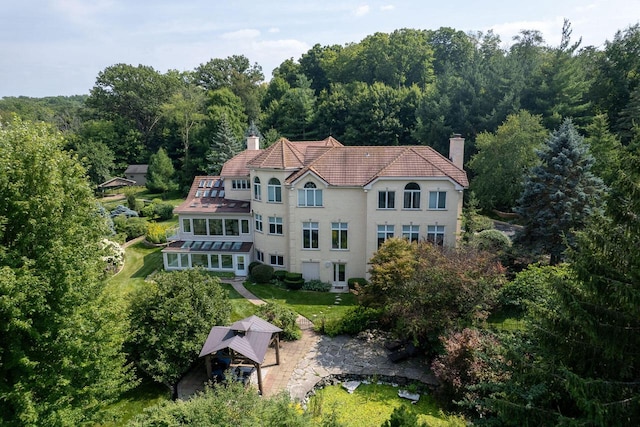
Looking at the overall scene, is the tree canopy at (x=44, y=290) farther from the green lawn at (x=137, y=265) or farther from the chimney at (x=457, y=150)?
the chimney at (x=457, y=150)

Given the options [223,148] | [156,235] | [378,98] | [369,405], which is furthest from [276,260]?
[378,98]

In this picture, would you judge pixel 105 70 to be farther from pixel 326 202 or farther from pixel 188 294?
pixel 188 294

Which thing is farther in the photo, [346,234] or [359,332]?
[346,234]

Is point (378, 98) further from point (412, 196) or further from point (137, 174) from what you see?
point (137, 174)

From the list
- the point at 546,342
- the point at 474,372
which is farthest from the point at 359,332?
the point at 546,342

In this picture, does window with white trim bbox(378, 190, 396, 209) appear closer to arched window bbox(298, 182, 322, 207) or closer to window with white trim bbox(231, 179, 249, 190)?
arched window bbox(298, 182, 322, 207)

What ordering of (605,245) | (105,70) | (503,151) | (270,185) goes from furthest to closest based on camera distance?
(105,70) → (503,151) → (270,185) → (605,245)
